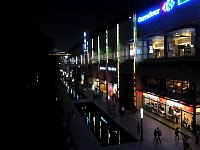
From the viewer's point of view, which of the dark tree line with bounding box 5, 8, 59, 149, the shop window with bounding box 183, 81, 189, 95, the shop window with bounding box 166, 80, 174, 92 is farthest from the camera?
the shop window with bounding box 166, 80, 174, 92

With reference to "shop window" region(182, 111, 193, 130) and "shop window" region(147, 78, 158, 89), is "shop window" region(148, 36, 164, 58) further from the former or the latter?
"shop window" region(182, 111, 193, 130)

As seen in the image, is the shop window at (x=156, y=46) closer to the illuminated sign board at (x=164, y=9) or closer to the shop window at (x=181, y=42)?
the shop window at (x=181, y=42)

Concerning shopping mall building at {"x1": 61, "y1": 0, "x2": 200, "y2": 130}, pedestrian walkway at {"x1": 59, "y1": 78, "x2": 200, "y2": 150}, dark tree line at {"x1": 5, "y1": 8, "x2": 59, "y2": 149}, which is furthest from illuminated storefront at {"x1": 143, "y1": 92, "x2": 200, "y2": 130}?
dark tree line at {"x1": 5, "y1": 8, "x2": 59, "y2": 149}

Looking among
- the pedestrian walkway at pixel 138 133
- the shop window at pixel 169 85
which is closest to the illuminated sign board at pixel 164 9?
the shop window at pixel 169 85

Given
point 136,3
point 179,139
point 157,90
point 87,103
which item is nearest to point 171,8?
point 157,90

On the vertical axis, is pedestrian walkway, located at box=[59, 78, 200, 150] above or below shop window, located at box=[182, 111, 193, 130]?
below

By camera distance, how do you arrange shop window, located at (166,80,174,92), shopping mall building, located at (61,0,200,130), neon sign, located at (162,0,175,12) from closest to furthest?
shopping mall building, located at (61,0,200,130), neon sign, located at (162,0,175,12), shop window, located at (166,80,174,92)

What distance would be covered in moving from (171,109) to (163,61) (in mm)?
6090

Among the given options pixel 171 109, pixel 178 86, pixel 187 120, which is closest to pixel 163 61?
pixel 178 86

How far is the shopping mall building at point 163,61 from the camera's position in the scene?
26.8 m

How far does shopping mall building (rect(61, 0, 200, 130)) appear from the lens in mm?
26828

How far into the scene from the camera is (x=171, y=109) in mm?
31672

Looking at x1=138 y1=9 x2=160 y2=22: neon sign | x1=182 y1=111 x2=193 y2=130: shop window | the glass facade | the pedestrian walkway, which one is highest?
x1=138 y1=9 x2=160 y2=22: neon sign

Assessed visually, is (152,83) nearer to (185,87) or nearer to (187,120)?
(185,87)
